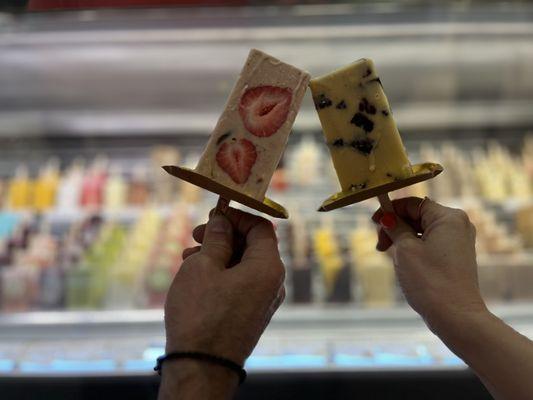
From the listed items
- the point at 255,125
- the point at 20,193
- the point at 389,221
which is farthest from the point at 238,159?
the point at 20,193

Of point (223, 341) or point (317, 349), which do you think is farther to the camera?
point (317, 349)

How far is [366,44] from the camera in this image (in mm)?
1928

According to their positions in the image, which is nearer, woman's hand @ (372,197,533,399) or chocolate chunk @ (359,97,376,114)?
woman's hand @ (372,197,533,399)

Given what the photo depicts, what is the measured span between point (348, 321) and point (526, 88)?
1485 millimetres

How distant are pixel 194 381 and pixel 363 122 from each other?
51cm

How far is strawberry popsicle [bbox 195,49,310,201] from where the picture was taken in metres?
0.83

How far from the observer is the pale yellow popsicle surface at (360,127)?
85 centimetres

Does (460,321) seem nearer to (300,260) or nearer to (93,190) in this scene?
(300,260)

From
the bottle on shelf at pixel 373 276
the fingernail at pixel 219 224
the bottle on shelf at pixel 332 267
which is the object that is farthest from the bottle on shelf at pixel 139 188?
the fingernail at pixel 219 224

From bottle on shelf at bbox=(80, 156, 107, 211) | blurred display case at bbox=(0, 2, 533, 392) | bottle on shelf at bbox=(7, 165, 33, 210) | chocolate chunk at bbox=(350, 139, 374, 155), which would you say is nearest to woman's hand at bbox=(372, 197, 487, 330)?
chocolate chunk at bbox=(350, 139, 374, 155)

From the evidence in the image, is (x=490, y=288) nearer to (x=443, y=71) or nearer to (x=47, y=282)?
(x=443, y=71)

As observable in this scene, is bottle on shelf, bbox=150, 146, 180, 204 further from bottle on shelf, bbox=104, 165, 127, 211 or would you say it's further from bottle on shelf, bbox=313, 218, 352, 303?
bottle on shelf, bbox=313, 218, 352, 303

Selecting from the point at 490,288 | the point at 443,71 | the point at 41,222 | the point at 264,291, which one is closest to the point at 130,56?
the point at 41,222

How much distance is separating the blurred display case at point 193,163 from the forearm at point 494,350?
0.72m
